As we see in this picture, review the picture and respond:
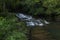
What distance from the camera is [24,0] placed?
101 feet

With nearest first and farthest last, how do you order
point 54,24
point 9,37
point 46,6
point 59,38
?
point 9,37, point 59,38, point 54,24, point 46,6

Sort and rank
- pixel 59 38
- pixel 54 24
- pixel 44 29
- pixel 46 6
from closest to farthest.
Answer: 1. pixel 59 38
2. pixel 44 29
3. pixel 54 24
4. pixel 46 6

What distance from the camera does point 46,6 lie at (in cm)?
3009

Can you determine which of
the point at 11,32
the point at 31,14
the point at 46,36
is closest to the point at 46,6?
the point at 31,14

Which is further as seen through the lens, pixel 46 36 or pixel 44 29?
pixel 44 29

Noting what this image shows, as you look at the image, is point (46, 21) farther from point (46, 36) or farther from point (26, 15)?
point (46, 36)

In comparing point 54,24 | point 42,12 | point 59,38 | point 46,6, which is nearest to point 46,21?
point 54,24

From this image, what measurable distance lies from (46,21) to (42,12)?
11.1ft

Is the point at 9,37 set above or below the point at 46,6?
above

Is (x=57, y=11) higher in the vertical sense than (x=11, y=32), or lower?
lower

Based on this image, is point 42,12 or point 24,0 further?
point 24,0

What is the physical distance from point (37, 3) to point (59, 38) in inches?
498

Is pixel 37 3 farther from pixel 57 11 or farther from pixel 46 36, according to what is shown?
pixel 46 36

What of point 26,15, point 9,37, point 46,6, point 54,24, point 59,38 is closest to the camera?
point 9,37
